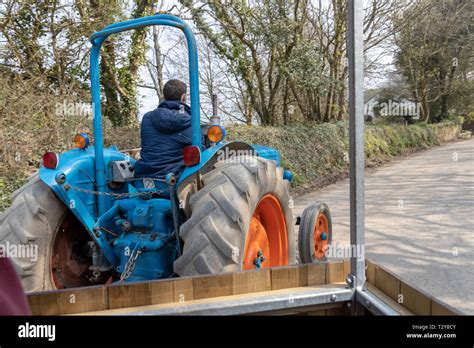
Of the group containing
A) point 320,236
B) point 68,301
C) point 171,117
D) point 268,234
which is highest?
point 171,117

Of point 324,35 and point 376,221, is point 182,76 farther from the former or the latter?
point 376,221

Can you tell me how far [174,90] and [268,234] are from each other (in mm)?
1425

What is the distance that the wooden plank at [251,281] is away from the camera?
80.6 inches

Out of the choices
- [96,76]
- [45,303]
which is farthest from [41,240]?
[45,303]

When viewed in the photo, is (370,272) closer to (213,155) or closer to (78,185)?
(213,155)

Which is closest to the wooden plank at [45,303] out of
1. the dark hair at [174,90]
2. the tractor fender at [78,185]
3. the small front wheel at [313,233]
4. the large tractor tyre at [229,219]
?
the large tractor tyre at [229,219]

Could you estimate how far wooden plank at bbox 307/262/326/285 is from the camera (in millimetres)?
2191

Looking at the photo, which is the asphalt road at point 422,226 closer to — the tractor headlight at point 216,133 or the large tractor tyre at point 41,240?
the tractor headlight at point 216,133

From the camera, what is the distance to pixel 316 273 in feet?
7.20

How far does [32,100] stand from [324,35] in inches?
514

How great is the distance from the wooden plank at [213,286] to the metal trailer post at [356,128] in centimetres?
57

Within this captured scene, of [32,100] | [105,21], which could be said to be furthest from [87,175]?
[105,21]

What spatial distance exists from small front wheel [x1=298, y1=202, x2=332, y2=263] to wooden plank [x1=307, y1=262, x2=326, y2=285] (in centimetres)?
198

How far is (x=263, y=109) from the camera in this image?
16625 millimetres
